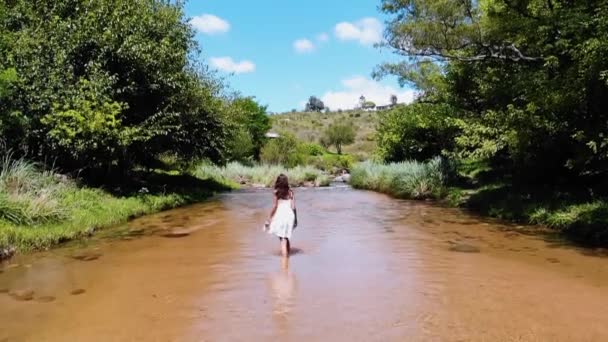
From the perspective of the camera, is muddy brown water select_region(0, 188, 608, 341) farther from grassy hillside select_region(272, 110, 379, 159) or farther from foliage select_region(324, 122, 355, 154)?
foliage select_region(324, 122, 355, 154)

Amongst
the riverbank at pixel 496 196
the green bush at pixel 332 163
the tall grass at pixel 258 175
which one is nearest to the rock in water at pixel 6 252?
the riverbank at pixel 496 196

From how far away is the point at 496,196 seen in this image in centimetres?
1959

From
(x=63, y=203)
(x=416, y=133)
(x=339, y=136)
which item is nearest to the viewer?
(x=63, y=203)

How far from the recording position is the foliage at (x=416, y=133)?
2614 cm

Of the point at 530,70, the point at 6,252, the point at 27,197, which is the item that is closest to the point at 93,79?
the point at 27,197

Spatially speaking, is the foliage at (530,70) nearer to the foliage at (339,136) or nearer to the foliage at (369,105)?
the foliage at (339,136)

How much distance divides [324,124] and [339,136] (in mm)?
21228

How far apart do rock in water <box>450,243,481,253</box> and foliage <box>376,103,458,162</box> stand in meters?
11.3

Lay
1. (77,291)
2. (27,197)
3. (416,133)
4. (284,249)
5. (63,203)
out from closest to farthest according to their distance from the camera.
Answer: (77,291)
(284,249)
(27,197)
(63,203)
(416,133)

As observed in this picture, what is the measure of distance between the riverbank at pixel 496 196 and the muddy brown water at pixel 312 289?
1167 mm

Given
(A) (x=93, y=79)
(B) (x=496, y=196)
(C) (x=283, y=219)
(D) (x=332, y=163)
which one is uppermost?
(A) (x=93, y=79)

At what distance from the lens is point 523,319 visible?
277 inches

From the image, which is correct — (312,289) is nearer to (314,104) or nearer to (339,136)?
(339,136)

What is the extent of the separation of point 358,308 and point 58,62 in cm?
1493
